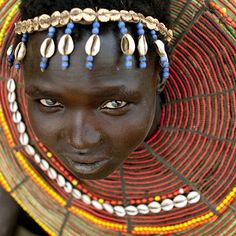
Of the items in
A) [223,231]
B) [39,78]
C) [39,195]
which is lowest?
[39,195]

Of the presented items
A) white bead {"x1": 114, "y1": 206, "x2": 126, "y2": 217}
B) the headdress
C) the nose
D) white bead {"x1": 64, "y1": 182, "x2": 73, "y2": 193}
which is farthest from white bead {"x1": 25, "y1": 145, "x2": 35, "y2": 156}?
the nose

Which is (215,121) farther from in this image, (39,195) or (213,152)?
(39,195)

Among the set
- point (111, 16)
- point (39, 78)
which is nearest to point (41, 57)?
point (39, 78)

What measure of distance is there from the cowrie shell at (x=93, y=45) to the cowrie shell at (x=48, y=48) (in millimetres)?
62

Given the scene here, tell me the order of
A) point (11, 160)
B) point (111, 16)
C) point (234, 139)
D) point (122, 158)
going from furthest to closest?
point (11, 160) < point (234, 139) < point (122, 158) < point (111, 16)

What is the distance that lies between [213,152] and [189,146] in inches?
2.2

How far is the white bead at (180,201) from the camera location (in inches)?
41.0

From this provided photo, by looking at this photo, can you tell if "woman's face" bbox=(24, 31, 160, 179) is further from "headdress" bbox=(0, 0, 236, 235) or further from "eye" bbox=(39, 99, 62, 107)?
"headdress" bbox=(0, 0, 236, 235)

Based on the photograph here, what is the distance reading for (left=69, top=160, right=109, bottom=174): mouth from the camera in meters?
0.84

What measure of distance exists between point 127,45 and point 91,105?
0.39 ft

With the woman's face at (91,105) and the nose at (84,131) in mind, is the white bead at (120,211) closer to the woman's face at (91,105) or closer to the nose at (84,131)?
the woman's face at (91,105)

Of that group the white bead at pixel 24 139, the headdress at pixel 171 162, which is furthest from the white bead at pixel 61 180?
the white bead at pixel 24 139

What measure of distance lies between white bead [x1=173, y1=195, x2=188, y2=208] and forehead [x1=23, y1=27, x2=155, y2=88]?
39 centimetres

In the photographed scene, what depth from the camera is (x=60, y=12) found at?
732 millimetres
